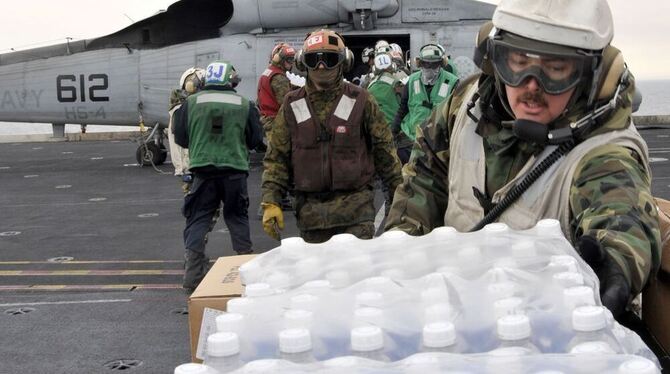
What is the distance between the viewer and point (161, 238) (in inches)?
389

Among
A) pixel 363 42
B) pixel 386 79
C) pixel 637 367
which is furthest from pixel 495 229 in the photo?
pixel 363 42

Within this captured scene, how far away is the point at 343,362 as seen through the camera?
1421mm

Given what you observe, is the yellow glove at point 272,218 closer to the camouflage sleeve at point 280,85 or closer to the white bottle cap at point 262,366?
the white bottle cap at point 262,366

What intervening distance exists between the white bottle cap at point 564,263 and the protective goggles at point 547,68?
60 cm

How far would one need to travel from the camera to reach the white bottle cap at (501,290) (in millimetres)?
1599

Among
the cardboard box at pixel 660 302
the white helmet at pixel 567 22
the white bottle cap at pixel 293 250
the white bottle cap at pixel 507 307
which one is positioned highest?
the white helmet at pixel 567 22

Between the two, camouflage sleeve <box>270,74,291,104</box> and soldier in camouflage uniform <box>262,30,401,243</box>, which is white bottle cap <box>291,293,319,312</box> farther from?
camouflage sleeve <box>270,74,291,104</box>

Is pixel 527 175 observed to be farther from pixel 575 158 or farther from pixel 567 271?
pixel 567 271

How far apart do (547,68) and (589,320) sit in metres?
0.93

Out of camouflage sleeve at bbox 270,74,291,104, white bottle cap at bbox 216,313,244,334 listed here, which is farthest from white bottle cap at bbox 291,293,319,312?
camouflage sleeve at bbox 270,74,291,104

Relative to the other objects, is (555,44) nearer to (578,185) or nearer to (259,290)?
(578,185)

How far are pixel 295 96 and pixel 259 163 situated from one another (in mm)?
10892

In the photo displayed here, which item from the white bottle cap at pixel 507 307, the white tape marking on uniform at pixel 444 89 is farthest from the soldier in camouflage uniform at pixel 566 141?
the white tape marking on uniform at pixel 444 89

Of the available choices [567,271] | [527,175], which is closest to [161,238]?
[527,175]
